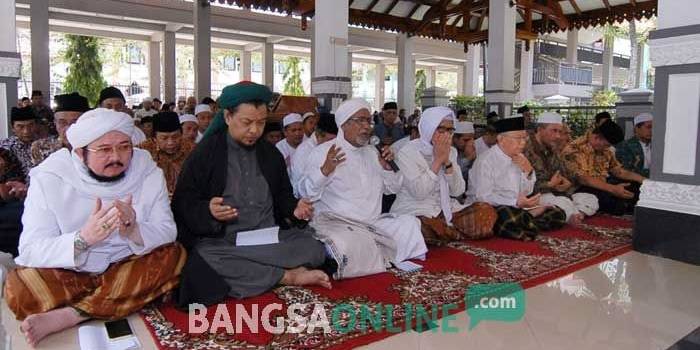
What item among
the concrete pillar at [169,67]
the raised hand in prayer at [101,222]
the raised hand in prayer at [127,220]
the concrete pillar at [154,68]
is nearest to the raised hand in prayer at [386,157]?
the raised hand in prayer at [127,220]

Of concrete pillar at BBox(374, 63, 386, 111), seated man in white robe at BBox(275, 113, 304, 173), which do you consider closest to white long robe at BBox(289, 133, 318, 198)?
seated man in white robe at BBox(275, 113, 304, 173)

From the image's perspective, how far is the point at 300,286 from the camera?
8.91 feet

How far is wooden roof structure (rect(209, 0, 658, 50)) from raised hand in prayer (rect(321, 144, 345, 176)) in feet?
20.4

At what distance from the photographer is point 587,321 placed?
236 centimetres

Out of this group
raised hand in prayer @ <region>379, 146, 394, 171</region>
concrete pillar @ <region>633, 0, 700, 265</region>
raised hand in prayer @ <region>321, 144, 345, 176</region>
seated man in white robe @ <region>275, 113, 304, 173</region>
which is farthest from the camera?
seated man in white robe @ <region>275, 113, 304, 173</region>

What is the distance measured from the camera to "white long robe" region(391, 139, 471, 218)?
3.46m

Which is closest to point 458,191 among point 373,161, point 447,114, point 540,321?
point 447,114

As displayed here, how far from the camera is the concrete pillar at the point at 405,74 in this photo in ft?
44.0

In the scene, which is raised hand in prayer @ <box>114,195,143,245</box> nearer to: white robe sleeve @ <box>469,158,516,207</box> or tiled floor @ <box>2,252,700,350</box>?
tiled floor @ <box>2,252,700,350</box>

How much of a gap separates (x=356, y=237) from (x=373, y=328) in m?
0.75

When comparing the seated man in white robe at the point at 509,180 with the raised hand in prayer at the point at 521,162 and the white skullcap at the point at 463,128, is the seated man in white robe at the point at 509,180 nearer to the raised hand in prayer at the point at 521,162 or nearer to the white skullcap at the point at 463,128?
the raised hand in prayer at the point at 521,162

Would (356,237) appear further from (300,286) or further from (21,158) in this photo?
(21,158)

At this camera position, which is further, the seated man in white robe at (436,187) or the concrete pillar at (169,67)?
the concrete pillar at (169,67)

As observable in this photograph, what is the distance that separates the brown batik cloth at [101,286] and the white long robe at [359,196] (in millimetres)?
898
